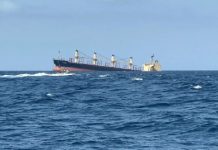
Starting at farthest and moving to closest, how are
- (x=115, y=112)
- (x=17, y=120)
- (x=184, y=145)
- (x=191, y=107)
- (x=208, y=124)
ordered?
(x=191, y=107)
(x=115, y=112)
(x=17, y=120)
(x=208, y=124)
(x=184, y=145)

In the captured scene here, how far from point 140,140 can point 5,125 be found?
1024cm

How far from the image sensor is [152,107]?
4591cm

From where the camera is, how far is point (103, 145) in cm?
2670

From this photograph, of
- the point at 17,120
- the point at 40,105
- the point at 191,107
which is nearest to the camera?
the point at 17,120

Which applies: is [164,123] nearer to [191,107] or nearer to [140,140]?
[140,140]

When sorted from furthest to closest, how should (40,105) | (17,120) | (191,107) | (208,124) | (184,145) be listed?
(40,105) < (191,107) < (17,120) < (208,124) < (184,145)

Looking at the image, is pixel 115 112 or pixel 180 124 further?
pixel 115 112

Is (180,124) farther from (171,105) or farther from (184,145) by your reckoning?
(171,105)

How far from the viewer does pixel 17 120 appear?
3703 cm

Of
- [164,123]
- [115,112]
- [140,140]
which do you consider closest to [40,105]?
[115,112]

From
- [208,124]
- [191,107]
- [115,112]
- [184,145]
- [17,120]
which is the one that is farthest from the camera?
[191,107]

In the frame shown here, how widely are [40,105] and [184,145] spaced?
2551cm

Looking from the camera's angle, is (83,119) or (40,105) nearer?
(83,119)

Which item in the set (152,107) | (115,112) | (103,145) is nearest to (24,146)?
(103,145)
